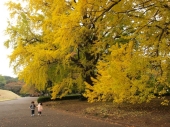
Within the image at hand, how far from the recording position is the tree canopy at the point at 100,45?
8352 mm

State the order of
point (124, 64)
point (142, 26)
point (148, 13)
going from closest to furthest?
point (142, 26)
point (148, 13)
point (124, 64)

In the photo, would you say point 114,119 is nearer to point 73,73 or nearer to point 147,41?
point 147,41

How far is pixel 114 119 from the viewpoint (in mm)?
11172

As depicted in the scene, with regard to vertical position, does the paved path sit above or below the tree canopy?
below

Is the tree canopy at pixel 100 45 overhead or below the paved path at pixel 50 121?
overhead

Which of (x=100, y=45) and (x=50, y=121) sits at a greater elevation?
(x=100, y=45)

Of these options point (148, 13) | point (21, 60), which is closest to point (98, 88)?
point (148, 13)

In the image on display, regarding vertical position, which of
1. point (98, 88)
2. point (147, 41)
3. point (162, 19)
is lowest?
point (98, 88)

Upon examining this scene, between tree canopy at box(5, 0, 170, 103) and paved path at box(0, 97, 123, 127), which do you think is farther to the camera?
paved path at box(0, 97, 123, 127)

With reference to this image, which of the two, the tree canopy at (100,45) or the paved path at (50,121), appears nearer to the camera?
the tree canopy at (100,45)

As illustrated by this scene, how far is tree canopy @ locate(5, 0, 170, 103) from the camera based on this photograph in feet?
27.4

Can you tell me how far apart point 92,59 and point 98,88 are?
6687 millimetres

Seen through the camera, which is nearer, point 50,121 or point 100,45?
point 50,121

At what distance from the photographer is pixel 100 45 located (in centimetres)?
1292
